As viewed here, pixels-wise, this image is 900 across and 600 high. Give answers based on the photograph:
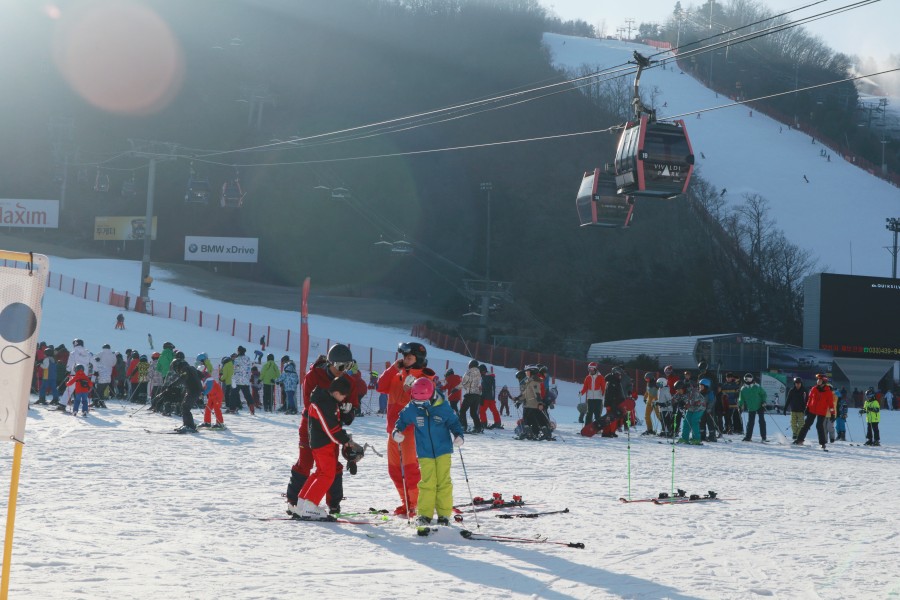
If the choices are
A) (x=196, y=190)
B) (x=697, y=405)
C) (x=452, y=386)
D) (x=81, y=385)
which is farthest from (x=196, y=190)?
(x=697, y=405)

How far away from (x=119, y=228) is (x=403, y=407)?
6260 centimetres

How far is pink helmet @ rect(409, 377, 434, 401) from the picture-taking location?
7.80 meters

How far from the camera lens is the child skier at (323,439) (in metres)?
8.04

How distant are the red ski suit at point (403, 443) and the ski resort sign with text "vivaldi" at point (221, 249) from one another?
59.1 meters

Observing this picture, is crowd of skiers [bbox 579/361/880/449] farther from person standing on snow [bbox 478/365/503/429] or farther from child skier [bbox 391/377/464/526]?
child skier [bbox 391/377/464/526]

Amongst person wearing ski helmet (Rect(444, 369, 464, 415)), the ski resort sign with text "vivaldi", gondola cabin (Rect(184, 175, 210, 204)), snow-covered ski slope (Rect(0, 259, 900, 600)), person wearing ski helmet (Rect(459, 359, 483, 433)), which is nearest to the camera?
snow-covered ski slope (Rect(0, 259, 900, 600))

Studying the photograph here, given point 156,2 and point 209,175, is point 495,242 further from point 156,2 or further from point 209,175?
point 156,2

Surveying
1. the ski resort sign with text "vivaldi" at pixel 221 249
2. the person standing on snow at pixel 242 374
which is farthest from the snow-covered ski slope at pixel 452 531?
the ski resort sign with text "vivaldi" at pixel 221 249

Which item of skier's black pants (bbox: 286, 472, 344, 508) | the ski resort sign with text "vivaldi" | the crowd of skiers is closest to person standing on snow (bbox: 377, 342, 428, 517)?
skier's black pants (bbox: 286, 472, 344, 508)

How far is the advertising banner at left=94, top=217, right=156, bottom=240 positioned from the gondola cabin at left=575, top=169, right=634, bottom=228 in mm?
48988

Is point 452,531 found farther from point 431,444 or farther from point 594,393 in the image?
point 594,393

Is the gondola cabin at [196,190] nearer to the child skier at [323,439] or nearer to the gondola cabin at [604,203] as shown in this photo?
the gondola cabin at [604,203]

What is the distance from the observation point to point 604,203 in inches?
869

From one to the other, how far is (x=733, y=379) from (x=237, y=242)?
49081mm
